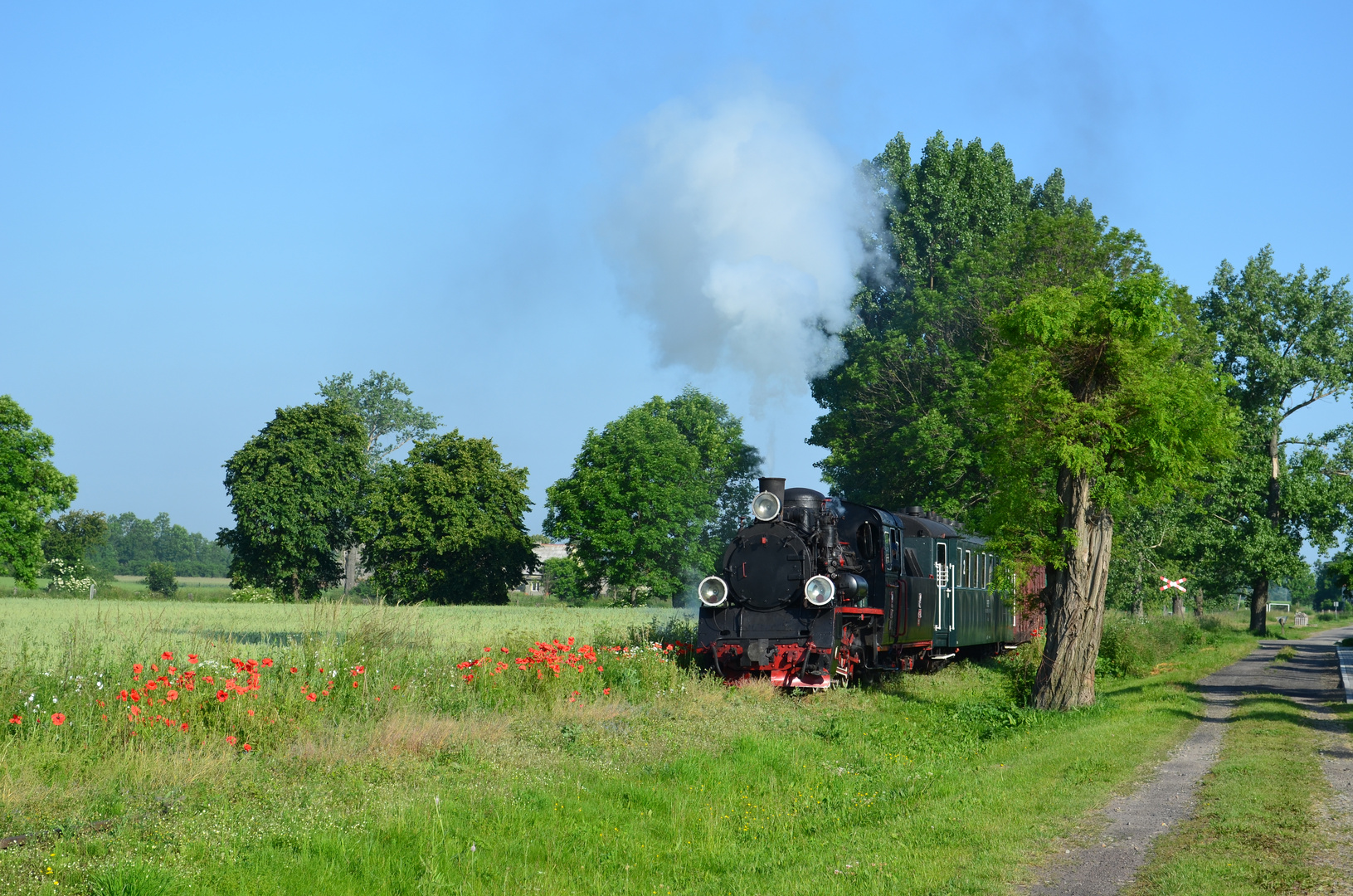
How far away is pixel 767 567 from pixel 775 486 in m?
1.62

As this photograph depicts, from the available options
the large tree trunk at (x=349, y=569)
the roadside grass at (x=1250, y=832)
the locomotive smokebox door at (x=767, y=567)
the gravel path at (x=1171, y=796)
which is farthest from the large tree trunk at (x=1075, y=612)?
the large tree trunk at (x=349, y=569)

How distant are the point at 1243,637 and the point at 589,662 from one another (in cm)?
3653

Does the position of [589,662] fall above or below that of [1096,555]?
below

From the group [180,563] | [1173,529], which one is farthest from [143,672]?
[180,563]

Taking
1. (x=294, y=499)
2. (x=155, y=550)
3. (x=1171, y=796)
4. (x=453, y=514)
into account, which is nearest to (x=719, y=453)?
(x=453, y=514)

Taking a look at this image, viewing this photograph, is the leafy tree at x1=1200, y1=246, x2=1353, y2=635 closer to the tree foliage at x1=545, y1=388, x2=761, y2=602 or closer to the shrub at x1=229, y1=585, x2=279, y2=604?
the tree foliage at x1=545, y1=388, x2=761, y2=602

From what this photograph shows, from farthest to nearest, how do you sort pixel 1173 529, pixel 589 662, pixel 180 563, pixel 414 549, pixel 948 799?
1. pixel 180 563
2. pixel 414 549
3. pixel 1173 529
4. pixel 589 662
5. pixel 948 799

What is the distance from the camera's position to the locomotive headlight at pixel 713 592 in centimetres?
1775

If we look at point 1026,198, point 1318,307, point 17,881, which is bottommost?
point 17,881

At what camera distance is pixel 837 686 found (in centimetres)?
1839

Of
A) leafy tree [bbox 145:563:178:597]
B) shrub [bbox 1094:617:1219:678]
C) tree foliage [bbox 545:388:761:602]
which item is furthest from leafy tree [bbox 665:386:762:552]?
leafy tree [bbox 145:563:178:597]

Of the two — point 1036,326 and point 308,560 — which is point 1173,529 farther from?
point 308,560

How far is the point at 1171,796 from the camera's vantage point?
10.3 metres

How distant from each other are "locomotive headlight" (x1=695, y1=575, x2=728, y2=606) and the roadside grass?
7539 mm
